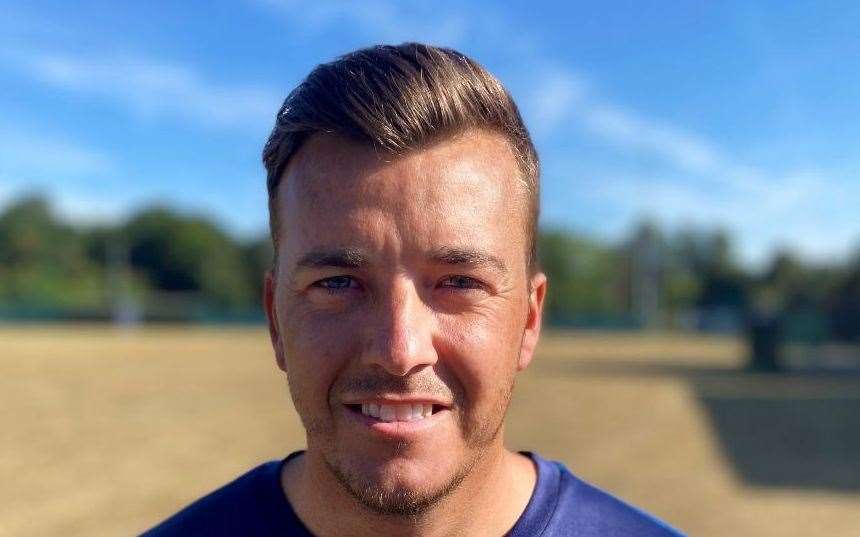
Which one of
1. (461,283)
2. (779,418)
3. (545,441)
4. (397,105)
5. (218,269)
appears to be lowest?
(779,418)

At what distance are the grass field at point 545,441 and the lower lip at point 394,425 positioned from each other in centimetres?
560

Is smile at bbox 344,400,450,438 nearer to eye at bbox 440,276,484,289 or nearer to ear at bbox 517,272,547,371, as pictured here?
eye at bbox 440,276,484,289

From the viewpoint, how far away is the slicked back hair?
1494 mm

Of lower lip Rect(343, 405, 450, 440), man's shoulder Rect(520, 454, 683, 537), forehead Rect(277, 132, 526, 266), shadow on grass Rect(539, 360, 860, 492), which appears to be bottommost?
shadow on grass Rect(539, 360, 860, 492)

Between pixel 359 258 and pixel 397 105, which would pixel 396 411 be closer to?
pixel 359 258

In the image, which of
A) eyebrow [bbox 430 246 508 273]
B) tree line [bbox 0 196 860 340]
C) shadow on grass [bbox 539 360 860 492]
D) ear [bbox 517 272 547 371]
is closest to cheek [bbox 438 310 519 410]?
eyebrow [bbox 430 246 508 273]

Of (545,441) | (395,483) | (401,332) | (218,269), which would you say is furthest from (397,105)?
(218,269)

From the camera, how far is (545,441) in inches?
410

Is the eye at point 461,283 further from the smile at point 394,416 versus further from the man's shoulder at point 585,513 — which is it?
the man's shoulder at point 585,513

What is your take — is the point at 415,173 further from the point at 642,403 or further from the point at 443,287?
the point at 642,403

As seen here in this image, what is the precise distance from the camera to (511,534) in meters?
1.65

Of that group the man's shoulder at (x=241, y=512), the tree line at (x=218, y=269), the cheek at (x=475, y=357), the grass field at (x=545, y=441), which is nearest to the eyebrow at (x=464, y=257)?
the cheek at (x=475, y=357)

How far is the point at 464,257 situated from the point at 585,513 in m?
0.67

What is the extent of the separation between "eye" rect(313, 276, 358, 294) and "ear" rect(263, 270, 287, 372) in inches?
8.8
